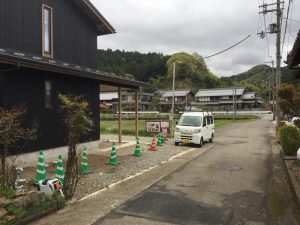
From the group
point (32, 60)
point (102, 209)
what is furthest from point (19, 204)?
point (32, 60)

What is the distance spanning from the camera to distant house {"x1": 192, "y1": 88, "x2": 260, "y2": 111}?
8262cm

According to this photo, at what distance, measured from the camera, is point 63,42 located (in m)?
14.2

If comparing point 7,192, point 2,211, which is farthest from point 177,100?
point 2,211

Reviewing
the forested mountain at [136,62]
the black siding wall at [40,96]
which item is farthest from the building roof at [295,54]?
the forested mountain at [136,62]

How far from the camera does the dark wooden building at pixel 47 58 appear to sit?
1045cm

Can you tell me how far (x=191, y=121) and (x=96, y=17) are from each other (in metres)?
8.27

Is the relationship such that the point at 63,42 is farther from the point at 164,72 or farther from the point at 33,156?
the point at 164,72

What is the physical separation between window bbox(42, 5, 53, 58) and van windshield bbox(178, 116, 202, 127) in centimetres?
924

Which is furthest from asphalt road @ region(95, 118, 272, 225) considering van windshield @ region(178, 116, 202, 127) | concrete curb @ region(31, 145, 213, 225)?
van windshield @ region(178, 116, 202, 127)

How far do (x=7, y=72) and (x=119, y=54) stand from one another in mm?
112221

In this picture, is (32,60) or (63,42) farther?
(63,42)

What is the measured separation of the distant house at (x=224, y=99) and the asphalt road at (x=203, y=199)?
7015 cm

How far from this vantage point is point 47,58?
12594 mm

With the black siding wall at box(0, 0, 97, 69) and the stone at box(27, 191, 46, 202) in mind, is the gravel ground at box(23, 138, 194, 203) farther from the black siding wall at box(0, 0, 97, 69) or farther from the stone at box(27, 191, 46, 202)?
the black siding wall at box(0, 0, 97, 69)
